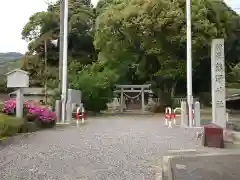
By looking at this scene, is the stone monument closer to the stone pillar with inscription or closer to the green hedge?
the green hedge

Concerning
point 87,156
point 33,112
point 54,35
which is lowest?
point 87,156

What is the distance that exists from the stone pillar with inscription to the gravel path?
4.07ft

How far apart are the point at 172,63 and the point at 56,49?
12367 millimetres

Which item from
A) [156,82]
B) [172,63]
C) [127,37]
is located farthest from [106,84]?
[156,82]

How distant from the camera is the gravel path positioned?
22.3 feet

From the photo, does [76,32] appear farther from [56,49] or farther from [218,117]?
[218,117]

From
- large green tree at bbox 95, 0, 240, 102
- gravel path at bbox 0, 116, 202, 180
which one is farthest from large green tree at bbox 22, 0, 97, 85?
gravel path at bbox 0, 116, 202, 180

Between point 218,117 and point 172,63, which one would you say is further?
point 172,63

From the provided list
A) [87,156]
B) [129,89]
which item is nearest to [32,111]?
[87,156]

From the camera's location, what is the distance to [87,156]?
8.63 meters

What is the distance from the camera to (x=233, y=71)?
32.3 metres

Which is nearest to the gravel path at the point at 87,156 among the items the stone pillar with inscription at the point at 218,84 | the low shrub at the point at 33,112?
the stone pillar with inscription at the point at 218,84

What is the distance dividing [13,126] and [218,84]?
24.6ft

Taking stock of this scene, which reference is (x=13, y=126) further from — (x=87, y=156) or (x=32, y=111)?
(x=87, y=156)
